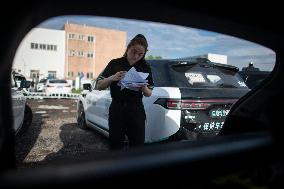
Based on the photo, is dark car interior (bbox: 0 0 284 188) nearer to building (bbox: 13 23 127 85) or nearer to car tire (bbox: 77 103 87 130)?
car tire (bbox: 77 103 87 130)

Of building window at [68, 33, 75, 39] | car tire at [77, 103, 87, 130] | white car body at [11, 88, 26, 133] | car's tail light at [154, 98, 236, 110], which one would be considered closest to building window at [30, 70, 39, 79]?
building window at [68, 33, 75, 39]

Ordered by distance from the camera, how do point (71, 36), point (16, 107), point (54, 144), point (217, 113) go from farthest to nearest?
point (71, 36)
point (54, 144)
point (16, 107)
point (217, 113)

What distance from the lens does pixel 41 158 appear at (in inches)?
205

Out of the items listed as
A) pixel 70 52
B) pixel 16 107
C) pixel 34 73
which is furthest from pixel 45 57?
pixel 16 107

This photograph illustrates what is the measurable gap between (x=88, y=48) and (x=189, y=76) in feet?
191

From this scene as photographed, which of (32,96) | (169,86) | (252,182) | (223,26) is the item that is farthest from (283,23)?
(32,96)

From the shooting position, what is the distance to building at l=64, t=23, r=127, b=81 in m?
58.0

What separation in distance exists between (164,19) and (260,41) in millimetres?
583

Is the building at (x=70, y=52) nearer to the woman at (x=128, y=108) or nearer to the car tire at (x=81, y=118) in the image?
the car tire at (x=81, y=118)

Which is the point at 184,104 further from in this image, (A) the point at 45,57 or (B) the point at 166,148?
(A) the point at 45,57

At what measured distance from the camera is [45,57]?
5412 cm

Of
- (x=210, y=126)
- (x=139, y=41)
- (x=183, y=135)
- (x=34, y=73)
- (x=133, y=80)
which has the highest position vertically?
(x=139, y=41)

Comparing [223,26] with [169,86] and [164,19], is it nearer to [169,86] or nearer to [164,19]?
[164,19]

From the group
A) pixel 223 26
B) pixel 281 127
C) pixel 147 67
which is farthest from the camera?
pixel 147 67
